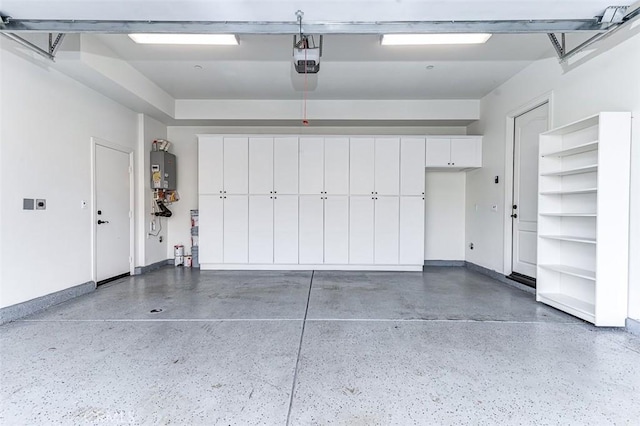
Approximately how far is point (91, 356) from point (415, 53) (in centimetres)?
445

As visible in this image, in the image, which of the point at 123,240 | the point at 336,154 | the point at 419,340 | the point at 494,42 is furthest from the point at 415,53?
the point at 123,240

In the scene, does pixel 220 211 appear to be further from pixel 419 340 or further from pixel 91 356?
pixel 419 340

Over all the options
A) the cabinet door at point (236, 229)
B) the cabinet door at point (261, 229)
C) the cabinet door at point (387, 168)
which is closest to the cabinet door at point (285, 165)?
the cabinet door at point (261, 229)

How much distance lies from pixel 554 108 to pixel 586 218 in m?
1.35

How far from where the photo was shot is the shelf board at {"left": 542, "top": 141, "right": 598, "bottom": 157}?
2.96 m

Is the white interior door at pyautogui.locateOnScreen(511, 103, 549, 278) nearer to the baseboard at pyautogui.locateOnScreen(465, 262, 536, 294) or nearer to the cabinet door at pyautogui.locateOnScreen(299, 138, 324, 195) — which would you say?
the baseboard at pyautogui.locateOnScreen(465, 262, 536, 294)

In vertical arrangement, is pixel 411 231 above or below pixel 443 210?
below

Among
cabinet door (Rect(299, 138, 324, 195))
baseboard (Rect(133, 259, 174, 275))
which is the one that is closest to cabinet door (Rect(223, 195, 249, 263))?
cabinet door (Rect(299, 138, 324, 195))

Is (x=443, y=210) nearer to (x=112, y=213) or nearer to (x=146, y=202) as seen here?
(x=146, y=202)

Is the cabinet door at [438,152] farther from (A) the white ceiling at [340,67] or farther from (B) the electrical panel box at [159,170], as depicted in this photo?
(B) the electrical panel box at [159,170]

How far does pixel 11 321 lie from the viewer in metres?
3.00

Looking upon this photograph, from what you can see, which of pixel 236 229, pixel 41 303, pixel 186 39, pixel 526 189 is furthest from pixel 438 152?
pixel 41 303

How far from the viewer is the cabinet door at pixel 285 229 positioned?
5.48 metres

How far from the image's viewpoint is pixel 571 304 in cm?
316
